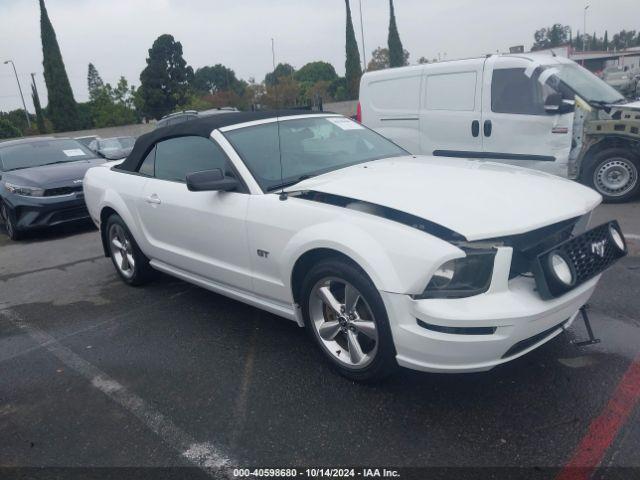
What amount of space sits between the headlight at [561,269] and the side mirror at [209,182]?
6.67ft

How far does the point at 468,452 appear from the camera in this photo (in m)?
2.47

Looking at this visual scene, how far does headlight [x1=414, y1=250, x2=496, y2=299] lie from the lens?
2594 millimetres

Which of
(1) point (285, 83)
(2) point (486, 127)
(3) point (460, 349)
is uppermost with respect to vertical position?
(1) point (285, 83)

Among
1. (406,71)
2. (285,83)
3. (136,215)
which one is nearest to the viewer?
(136,215)

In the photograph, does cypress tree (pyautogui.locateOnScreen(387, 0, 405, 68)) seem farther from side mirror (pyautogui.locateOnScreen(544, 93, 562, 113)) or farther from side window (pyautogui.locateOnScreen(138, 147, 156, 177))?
side window (pyautogui.locateOnScreen(138, 147, 156, 177))

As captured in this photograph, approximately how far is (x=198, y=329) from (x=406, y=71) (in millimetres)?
5251

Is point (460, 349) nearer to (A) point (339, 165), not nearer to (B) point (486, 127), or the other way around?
(A) point (339, 165)

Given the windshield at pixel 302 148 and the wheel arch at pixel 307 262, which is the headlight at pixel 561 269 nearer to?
the wheel arch at pixel 307 262

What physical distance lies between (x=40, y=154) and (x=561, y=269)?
8.65 meters

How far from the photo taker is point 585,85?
283 inches

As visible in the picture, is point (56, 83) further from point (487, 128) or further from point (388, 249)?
Result: point (388, 249)

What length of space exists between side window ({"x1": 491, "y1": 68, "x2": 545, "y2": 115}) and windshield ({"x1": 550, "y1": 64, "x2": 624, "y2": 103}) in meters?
0.35

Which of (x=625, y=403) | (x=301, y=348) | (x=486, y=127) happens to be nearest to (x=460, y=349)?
(x=625, y=403)

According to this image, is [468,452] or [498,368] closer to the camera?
[468,452]
